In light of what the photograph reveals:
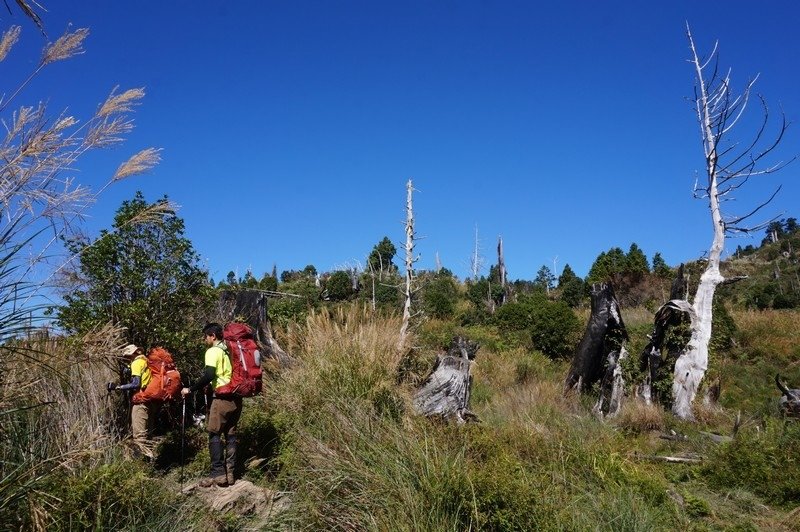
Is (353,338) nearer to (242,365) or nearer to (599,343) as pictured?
(242,365)

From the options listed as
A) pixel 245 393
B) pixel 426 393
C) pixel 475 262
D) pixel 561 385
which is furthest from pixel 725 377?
pixel 475 262

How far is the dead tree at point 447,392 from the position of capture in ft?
27.1

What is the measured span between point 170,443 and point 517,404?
5.03 metres

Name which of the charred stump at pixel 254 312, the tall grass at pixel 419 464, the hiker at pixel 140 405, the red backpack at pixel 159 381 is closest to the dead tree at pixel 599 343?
the tall grass at pixel 419 464

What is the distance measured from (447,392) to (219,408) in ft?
11.6

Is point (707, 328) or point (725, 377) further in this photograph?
point (725, 377)

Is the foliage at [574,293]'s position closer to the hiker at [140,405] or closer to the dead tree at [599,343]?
the dead tree at [599,343]

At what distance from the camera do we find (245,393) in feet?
20.4

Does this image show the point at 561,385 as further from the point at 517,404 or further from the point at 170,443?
the point at 170,443

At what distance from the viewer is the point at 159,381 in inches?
261

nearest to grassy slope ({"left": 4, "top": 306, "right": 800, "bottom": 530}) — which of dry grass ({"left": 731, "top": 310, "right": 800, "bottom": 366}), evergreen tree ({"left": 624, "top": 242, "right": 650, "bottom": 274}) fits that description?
dry grass ({"left": 731, "top": 310, "right": 800, "bottom": 366})

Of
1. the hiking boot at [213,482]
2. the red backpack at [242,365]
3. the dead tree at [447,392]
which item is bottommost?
the hiking boot at [213,482]

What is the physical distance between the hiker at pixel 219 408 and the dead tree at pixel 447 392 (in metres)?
2.56

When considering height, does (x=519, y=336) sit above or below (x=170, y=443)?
above
